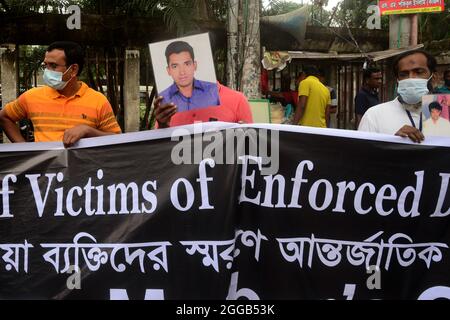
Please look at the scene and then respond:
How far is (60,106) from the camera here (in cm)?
Answer: 320

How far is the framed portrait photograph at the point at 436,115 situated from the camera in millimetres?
2828

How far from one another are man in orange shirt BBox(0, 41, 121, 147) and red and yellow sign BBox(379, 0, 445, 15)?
20.5ft

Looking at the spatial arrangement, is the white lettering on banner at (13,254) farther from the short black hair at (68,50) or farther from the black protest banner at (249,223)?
the short black hair at (68,50)

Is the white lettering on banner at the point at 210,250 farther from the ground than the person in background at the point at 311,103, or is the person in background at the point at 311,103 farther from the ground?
the person in background at the point at 311,103

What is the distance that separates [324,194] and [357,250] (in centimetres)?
33

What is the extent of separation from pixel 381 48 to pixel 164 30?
15.1ft

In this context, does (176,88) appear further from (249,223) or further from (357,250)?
(357,250)

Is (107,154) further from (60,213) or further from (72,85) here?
(72,85)

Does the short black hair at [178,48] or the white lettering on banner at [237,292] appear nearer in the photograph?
the white lettering on banner at [237,292]

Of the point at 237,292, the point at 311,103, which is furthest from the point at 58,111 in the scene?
the point at 311,103

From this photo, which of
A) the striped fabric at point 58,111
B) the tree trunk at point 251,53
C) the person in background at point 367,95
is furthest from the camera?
the tree trunk at point 251,53

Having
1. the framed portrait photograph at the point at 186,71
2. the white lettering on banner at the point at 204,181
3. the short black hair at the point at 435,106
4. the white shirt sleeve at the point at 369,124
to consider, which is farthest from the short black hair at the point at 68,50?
the short black hair at the point at 435,106

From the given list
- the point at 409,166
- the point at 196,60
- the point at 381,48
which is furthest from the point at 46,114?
the point at 381,48
